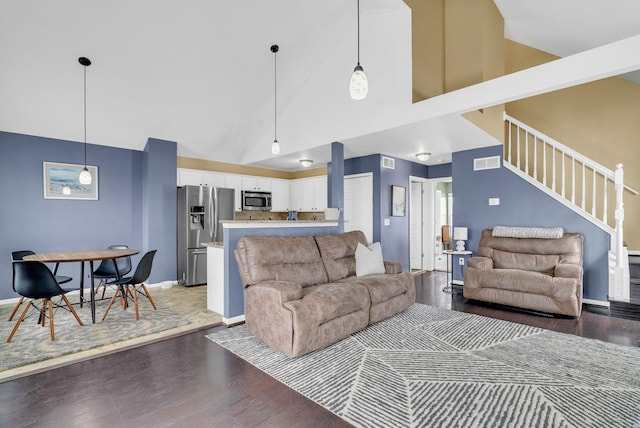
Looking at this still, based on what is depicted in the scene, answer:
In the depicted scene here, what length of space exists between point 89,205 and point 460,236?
6.27 meters

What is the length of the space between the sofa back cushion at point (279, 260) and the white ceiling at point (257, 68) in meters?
2.04

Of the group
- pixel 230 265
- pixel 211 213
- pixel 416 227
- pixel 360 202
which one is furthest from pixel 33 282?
pixel 416 227

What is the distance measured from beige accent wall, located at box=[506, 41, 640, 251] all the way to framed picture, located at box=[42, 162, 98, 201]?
7684 mm

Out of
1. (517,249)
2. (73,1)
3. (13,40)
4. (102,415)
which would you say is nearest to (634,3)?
(517,249)

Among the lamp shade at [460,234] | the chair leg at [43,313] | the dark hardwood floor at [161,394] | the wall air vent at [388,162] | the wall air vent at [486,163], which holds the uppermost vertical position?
the wall air vent at [388,162]

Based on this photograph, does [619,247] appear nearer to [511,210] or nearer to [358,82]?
[511,210]

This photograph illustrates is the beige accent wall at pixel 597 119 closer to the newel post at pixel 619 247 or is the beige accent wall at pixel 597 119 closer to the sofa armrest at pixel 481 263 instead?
the newel post at pixel 619 247

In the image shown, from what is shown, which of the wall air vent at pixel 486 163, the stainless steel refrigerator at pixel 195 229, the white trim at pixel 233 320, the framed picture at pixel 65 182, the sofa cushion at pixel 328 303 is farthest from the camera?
the stainless steel refrigerator at pixel 195 229

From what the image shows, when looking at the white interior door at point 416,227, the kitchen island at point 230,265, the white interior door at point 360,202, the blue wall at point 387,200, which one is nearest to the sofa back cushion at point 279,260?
the kitchen island at point 230,265

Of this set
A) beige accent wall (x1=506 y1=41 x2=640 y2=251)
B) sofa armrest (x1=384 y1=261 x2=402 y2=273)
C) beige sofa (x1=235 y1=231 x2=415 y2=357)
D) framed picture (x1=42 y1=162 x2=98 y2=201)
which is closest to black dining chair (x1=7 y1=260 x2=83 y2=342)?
Result: beige sofa (x1=235 y1=231 x2=415 y2=357)

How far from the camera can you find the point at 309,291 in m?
3.13

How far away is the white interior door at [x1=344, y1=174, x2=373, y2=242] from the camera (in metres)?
6.02

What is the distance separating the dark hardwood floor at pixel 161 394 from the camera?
1881 mm

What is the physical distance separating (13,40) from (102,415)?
13.1 ft
